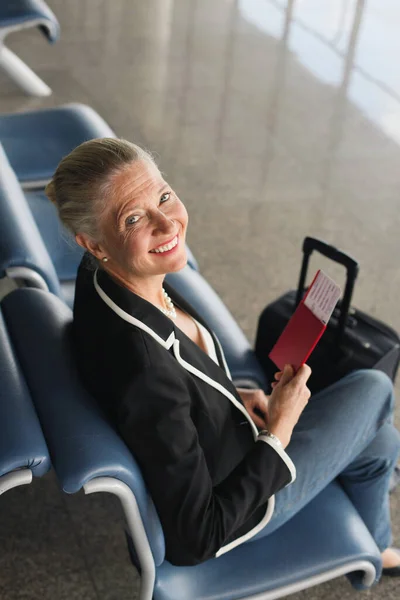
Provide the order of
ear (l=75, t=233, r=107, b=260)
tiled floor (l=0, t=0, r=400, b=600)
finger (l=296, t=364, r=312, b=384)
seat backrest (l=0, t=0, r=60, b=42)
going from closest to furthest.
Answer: ear (l=75, t=233, r=107, b=260), finger (l=296, t=364, r=312, b=384), tiled floor (l=0, t=0, r=400, b=600), seat backrest (l=0, t=0, r=60, b=42)

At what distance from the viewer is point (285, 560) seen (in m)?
2.12

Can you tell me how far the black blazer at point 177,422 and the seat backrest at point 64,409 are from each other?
0.03 m

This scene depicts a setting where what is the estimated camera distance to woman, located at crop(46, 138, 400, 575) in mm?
1761

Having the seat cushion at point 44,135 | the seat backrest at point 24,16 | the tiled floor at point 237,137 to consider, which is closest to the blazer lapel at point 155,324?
the tiled floor at point 237,137

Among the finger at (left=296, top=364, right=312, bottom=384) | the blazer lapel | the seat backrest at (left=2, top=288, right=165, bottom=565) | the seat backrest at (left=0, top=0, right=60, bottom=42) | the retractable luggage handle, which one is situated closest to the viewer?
the seat backrest at (left=2, top=288, right=165, bottom=565)

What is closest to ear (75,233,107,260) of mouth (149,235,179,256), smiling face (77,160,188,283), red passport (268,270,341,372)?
smiling face (77,160,188,283)

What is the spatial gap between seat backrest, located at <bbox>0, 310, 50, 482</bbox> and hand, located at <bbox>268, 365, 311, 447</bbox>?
574 mm

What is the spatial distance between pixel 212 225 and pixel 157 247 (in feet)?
7.67

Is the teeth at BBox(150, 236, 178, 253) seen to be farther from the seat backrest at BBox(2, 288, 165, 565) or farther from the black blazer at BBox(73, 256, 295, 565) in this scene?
the seat backrest at BBox(2, 288, 165, 565)

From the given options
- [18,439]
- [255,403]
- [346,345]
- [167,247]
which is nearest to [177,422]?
[18,439]

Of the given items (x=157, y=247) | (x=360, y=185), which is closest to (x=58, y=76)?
(x=360, y=185)

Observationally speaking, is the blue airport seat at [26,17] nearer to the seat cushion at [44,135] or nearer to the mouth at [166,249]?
the seat cushion at [44,135]

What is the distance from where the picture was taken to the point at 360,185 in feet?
15.4

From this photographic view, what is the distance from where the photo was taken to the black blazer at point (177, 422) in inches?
68.7
